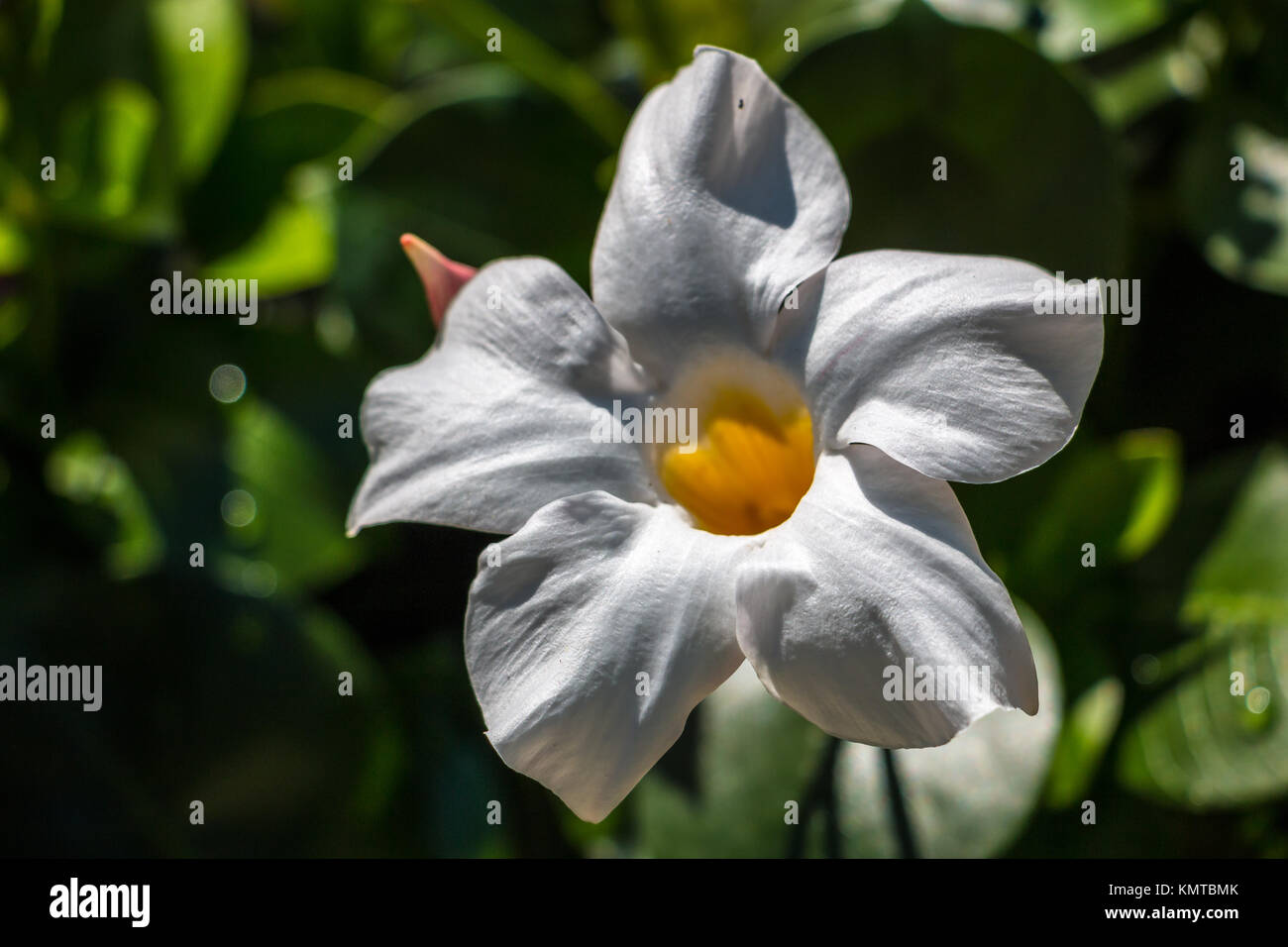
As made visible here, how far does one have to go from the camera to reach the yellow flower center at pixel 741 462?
0.54 metres

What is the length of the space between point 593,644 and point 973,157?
17.0 inches

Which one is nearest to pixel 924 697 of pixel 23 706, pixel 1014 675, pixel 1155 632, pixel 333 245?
pixel 1014 675

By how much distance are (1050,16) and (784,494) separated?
442 millimetres

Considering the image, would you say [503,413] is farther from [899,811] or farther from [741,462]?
[899,811]

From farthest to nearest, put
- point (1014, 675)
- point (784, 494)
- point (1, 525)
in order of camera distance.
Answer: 1. point (1, 525)
2. point (784, 494)
3. point (1014, 675)

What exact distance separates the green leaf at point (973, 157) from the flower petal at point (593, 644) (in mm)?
305

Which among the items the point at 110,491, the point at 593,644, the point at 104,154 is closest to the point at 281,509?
the point at 110,491

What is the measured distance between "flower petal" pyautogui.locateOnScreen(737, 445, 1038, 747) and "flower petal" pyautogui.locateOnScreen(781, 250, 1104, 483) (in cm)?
2

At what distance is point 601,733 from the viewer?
15.9 inches

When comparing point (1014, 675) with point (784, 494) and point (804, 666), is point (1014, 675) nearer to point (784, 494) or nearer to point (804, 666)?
point (804, 666)

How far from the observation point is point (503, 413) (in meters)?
0.48

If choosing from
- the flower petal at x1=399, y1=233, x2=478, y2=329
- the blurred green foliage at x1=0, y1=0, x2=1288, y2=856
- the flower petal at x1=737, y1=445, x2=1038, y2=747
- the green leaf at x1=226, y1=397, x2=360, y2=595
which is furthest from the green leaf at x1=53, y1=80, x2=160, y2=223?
the flower petal at x1=737, y1=445, x2=1038, y2=747

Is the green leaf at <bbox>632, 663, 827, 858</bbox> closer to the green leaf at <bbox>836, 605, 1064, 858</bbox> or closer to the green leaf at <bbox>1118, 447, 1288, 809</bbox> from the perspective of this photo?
the green leaf at <bbox>836, 605, 1064, 858</bbox>

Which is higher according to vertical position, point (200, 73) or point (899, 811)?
point (200, 73)
